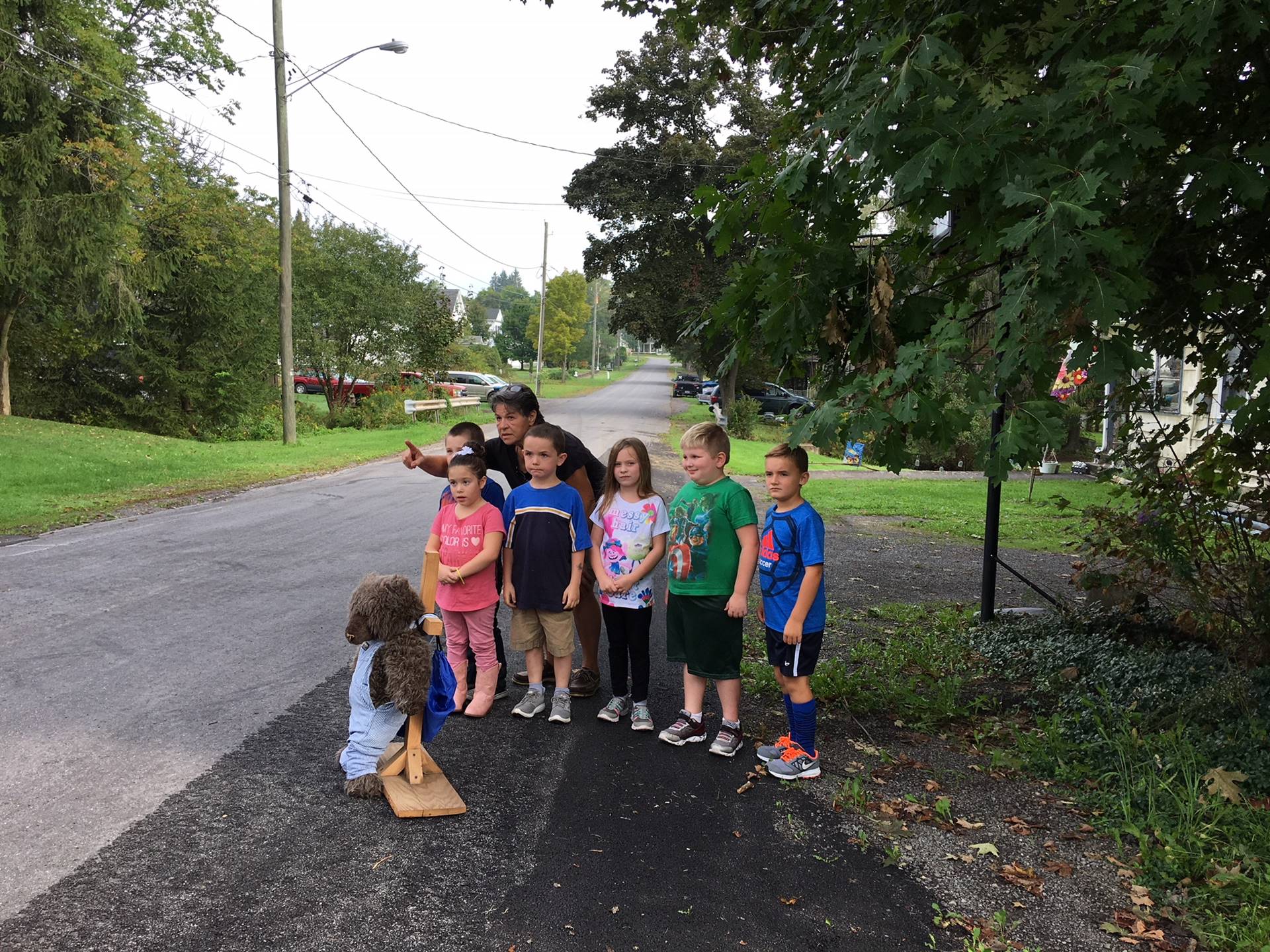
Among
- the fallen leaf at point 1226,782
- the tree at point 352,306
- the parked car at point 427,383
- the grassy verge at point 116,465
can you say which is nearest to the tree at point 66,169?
the grassy verge at point 116,465

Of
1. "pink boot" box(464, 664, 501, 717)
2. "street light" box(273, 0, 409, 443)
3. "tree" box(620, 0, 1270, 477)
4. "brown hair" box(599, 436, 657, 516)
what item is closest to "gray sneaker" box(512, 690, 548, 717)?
"pink boot" box(464, 664, 501, 717)

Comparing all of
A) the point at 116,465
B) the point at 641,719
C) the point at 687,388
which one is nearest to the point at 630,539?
the point at 641,719

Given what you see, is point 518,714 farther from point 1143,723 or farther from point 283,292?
point 283,292

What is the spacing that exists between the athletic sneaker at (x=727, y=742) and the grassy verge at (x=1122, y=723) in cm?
98

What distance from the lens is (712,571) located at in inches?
169

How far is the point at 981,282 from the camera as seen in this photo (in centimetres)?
479

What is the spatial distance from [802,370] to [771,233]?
713mm

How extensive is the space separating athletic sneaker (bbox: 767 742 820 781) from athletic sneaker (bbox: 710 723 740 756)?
22cm

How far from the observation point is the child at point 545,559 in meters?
4.54

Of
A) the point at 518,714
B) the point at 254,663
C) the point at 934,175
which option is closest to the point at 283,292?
the point at 254,663

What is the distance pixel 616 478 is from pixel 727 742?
145cm

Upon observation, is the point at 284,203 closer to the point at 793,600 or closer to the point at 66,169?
the point at 66,169

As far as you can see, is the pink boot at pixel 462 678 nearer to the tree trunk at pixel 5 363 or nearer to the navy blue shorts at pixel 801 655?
the navy blue shorts at pixel 801 655

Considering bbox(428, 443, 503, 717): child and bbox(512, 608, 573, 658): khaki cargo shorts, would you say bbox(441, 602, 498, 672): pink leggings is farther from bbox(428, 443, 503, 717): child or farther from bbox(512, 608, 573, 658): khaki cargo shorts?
bbox(512, 608, 573, 658): khaki cargo shorts
